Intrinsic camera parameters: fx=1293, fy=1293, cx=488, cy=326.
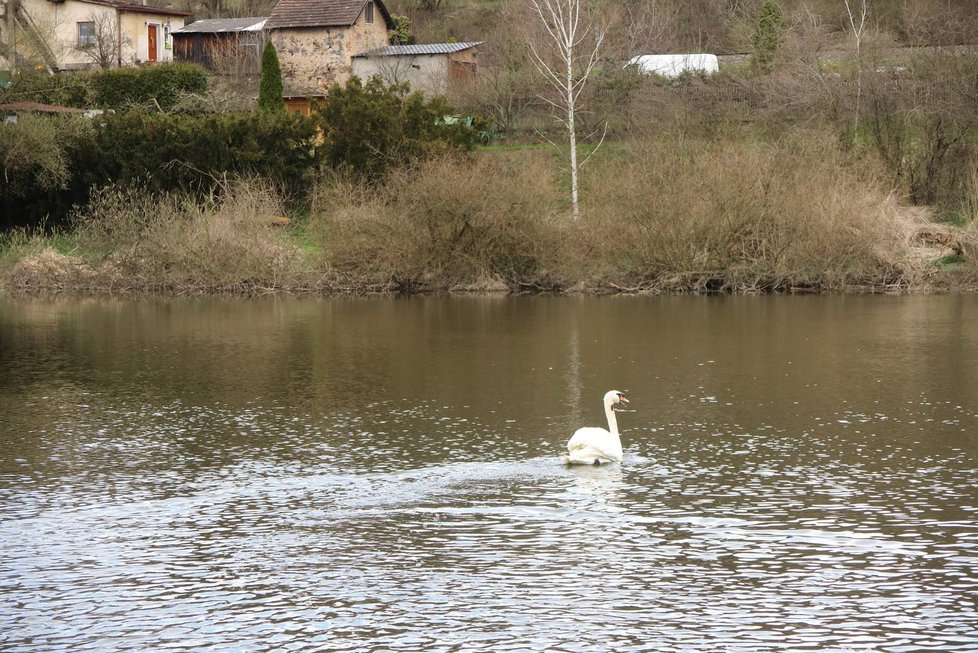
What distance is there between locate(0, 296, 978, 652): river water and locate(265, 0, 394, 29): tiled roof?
45.5m

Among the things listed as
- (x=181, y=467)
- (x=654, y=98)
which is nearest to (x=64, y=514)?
(x=181, y=467)

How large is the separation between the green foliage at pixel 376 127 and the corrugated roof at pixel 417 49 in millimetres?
20112

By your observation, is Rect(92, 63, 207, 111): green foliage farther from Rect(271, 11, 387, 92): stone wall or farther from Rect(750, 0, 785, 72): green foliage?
Rect(750, 0, 785, 72): green foliage

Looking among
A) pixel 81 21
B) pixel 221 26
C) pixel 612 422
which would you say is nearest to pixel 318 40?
pixel 221 26

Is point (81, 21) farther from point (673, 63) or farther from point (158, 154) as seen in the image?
point (673, 63)

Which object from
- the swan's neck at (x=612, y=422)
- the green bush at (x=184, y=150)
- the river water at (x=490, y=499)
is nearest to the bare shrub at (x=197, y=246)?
the green bush at (x=184, y=150)

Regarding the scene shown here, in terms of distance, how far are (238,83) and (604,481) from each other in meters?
56.8

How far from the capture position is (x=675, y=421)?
1705cm

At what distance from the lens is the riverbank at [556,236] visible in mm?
35750

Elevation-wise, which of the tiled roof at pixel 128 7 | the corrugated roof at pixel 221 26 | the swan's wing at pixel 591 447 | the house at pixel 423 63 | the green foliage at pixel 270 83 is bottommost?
the swan's wing at pixel 591 447

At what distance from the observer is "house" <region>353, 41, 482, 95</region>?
215 feet

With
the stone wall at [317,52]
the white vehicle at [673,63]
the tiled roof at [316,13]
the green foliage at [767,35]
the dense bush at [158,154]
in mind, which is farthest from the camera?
the stone wall at [317,52]

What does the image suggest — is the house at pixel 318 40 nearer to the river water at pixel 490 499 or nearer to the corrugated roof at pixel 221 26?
the corrugated roof at pixel 221 26

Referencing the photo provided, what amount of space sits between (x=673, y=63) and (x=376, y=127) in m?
19.6
